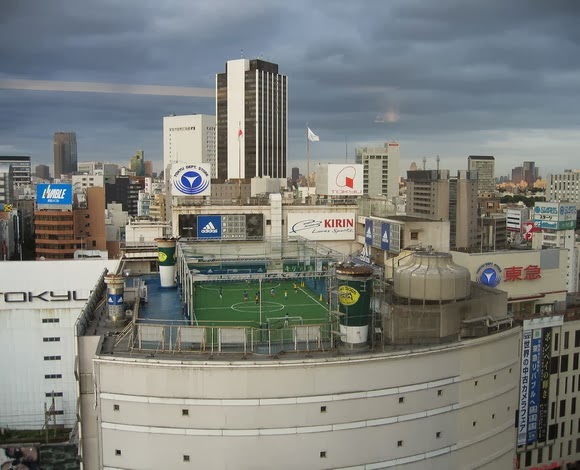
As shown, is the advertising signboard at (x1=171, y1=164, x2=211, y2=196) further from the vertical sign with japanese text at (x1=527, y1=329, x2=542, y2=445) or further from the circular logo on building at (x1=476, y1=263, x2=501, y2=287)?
the vertical sign with japanese text at (x1=527, y1=329, x2=542, y2=445)

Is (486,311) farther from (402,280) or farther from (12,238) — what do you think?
(12,238)

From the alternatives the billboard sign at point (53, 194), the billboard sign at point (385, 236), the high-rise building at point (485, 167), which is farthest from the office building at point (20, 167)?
the billboard sign at point (385, 236)

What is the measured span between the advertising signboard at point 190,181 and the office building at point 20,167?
10681cm

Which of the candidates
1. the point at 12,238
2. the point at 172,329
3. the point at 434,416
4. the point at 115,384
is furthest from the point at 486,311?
the point at 12,238

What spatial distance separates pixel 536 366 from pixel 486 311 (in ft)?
30.1

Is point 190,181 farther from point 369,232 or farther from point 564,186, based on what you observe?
point 564,186

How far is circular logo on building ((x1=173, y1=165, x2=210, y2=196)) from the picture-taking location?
114 ft

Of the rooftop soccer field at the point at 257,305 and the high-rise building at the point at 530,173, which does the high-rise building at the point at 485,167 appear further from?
the rooftop soccer field at the point at 257,305

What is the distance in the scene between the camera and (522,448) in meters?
23.3

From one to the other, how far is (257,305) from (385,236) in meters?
14.7

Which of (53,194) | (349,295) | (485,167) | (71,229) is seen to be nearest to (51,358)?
(349,295)

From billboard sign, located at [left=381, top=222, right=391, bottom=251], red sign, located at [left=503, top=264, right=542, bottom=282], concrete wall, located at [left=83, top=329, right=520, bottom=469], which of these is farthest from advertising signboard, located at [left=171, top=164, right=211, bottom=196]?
concrete wall, located at [left=83, top=329, right=520, bottom=469]

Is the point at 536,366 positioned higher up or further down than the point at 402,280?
further down

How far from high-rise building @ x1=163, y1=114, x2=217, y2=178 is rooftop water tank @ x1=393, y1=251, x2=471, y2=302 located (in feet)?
383
